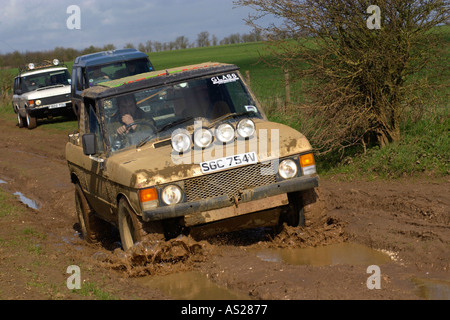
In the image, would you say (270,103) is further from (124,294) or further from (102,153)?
(124,294)

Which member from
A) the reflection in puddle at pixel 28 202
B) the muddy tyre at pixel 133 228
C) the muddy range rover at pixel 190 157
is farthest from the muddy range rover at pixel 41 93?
the muddy tyre at pixel 133 228

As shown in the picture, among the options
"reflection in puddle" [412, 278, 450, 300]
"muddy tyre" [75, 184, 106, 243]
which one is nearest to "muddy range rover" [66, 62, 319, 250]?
"muddy tyre" [75, 184, 106, 243]

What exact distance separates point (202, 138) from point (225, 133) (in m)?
0.24

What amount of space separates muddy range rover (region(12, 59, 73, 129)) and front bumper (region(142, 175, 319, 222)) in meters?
18.0

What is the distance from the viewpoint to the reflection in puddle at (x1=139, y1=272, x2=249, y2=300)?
5673 millimetres

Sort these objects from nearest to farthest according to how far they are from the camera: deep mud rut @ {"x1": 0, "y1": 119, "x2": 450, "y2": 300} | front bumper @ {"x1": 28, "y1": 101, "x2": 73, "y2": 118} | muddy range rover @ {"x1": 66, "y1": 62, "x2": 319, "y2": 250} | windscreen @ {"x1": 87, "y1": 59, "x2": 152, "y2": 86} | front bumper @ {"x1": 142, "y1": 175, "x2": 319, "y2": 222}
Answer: deep mud rut @ {"x1": 0, "y1": 119, "x2": 450, "y2": 300}, front bumper @ {"x1": 142, "y1": 175, "x2": 319, "y2": 222}, muddy range rover @ {"x1": 66, "y1": 62, "x2": 319, "y2": 250}, windscreen @ {"x1": 87, "y1": 59, "x2": 152, "y2": 86}, front bumper @ {"x1": 28, "y1": 101, "x2": 73, "y2": 118}

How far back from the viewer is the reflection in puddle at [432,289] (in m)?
5.05

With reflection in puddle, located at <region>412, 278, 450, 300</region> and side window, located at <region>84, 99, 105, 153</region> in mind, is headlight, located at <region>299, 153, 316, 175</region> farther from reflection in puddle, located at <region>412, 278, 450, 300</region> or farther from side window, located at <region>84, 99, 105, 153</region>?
side window, located at <region>84, 99, 105, 153</region>

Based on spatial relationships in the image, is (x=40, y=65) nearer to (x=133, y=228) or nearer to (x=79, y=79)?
(x=79, y=79)

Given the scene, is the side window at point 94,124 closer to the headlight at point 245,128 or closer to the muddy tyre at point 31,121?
the headlight at point 245,128

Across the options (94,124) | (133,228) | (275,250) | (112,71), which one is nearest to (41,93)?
(112,71)

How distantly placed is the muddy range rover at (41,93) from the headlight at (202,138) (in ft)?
57.9
